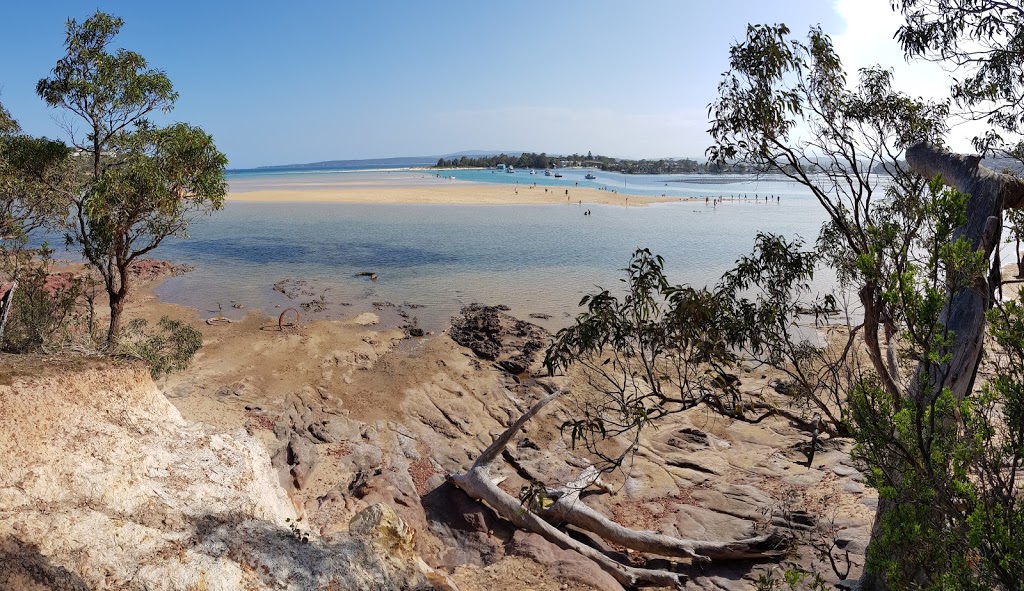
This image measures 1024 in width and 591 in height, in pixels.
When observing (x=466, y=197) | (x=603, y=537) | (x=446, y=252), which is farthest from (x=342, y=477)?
(x=466, y=197)

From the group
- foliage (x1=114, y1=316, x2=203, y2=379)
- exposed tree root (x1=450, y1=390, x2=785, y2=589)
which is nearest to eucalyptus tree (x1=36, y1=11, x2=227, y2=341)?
foliage (x1=114, y1=316, x2=203, y2=379)

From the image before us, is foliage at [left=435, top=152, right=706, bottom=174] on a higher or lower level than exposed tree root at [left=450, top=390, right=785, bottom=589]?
higher

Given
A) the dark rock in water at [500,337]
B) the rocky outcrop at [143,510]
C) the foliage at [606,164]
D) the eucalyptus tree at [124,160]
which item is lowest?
the dark rock in water at [500,337]

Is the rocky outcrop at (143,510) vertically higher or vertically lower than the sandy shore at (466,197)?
lower

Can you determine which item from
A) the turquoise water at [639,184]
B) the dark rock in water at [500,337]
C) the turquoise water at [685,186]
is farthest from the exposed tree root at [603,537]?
the turquoise water at [639,184]

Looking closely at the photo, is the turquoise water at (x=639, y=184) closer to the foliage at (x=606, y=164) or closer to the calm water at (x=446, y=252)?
the foliage at (x=606, y=164)

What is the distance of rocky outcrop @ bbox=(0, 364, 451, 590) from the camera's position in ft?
15.1

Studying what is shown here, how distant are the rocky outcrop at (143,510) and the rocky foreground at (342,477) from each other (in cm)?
2

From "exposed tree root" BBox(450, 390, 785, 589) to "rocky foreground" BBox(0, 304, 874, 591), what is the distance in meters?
0.20

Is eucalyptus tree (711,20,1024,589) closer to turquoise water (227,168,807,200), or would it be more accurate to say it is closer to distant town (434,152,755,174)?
turquoise water (227,168,807,200)

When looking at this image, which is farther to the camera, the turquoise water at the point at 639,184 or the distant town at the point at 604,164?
the distant town at the point at 604,164

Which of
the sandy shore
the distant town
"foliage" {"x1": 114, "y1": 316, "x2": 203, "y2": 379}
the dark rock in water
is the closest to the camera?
"foliage" {"x1": 114, "y1": 316, "x2": 203, "y2": 379}

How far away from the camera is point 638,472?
416 inches

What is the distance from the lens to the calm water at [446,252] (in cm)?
2270
